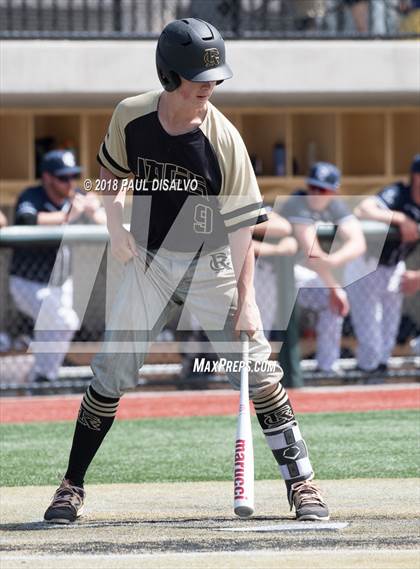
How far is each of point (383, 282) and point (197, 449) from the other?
439 centimetres

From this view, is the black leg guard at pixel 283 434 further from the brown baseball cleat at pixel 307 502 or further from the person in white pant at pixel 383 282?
the person in white pant at pixel 383 282

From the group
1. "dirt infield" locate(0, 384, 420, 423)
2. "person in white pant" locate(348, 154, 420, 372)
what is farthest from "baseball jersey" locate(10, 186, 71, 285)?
"person in white pant" locate(348, 154, 420, 372)

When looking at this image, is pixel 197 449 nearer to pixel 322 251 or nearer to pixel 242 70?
pixel 322 251

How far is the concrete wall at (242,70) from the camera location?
15.4 meters

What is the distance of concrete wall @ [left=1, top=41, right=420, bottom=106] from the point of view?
50.4ft

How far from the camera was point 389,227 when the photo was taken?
12078 mm

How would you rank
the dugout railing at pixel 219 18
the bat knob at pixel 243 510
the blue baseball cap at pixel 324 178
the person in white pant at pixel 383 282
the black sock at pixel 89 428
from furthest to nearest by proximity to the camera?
the dugout railing at pixel 219 18
the person in white pant at pixel 383 282
the blue baseball cap at pixel 324 178
the black sock at pixel 89 428
the bat knob at pixel 243 510

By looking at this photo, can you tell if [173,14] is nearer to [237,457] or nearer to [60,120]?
[60,120]

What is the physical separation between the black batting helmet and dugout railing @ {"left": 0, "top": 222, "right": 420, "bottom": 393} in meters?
6.17

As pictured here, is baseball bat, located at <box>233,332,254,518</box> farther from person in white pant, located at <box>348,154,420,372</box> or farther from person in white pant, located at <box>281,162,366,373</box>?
person in white pant, located at <box>348,154,420,372</box>

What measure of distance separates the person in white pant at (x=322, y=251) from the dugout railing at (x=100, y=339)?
0.13m

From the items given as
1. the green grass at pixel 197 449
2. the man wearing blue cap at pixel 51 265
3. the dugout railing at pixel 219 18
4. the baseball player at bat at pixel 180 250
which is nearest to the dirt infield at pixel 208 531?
the baseball player at bat at pixel 180 250

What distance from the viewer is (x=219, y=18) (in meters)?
16.8

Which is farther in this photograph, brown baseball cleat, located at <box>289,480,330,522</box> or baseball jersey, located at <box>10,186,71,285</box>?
baseball jersey, located at <box>10,186,71,285</box>
